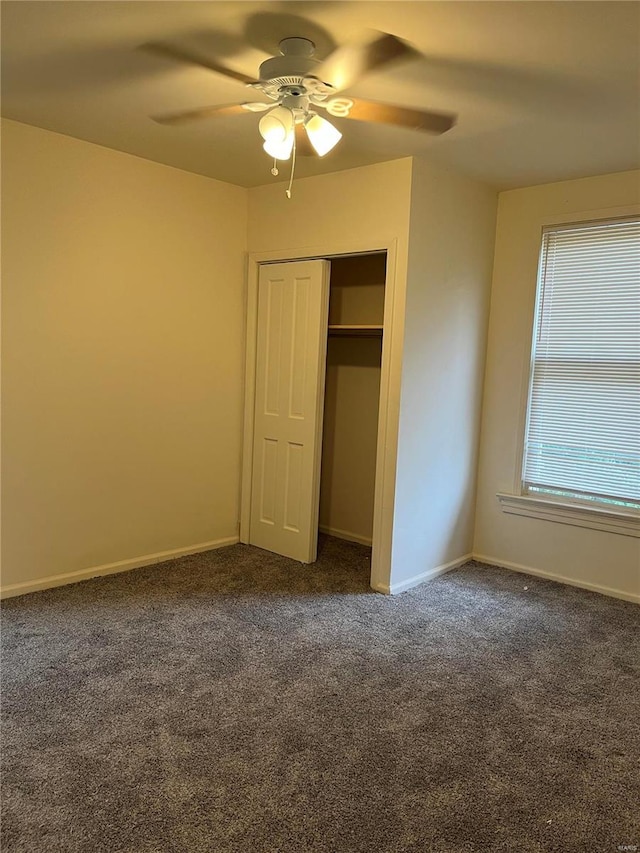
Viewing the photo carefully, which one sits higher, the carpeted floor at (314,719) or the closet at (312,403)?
the closet at (312,403)

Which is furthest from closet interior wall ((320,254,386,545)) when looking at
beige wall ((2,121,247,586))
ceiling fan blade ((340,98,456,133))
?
ceiling fan blade ((340,98,456,133))

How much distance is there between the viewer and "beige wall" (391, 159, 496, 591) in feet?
12.0

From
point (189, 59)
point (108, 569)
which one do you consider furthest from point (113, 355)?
point (189, 59)

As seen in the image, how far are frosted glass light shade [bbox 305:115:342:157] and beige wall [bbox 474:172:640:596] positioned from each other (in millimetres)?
2105

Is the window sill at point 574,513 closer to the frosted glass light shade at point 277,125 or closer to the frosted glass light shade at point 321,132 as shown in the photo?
the frosted glass light shade at point 321,132

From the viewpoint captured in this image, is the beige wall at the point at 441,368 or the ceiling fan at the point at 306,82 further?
the beige wall at the point at 441,368

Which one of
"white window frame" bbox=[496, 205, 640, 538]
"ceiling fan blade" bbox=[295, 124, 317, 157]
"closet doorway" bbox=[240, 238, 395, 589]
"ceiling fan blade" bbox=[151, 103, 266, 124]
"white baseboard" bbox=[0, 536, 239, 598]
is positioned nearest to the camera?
"ceiling fan blade" bbox=[151, 103, 266, 124]

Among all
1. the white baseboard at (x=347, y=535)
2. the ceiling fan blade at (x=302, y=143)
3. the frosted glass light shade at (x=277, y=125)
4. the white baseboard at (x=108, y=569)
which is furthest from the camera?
the white baseboard at (x=347, y=535)

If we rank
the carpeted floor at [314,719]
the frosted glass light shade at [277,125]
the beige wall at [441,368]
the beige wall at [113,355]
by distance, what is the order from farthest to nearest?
1. the beige wall at [441,368]
2. the beige wall at [113,355]
3. the frosted glass light shade at [277,125]
4. the carpeted floor at [314,719]

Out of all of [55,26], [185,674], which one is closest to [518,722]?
[185,674]

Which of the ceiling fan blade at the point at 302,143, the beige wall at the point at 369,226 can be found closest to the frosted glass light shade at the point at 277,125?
the ceiling fan blade at the point at 302,143

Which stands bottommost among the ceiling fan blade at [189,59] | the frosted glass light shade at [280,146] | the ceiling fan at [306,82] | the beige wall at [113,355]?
the beige wall at [113,355]

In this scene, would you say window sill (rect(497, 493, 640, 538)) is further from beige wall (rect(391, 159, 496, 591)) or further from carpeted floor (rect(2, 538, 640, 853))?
carpeted floor (rect(2, 538, 640, 853))

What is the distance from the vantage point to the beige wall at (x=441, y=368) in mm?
3660
